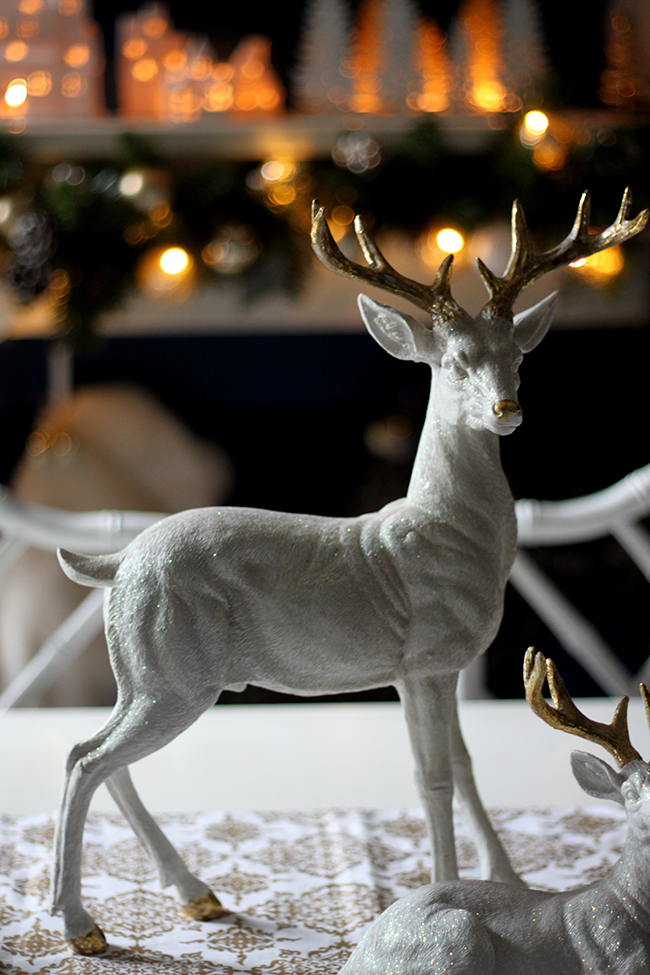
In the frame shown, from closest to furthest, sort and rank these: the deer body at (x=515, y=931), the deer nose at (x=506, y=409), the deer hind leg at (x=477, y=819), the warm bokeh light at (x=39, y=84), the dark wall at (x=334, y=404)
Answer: the deer body at (x=515, y=931) → the deer nose at (x=506, y=409) → the deer hind leg at (x=477, y=819) → the warm bokeh light at (x=39, y=84) → the dark wall at (x=334, y=404)

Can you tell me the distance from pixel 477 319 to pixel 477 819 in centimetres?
39

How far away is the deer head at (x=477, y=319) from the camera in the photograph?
2.14 feet

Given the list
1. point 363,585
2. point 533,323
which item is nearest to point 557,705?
point 363,585

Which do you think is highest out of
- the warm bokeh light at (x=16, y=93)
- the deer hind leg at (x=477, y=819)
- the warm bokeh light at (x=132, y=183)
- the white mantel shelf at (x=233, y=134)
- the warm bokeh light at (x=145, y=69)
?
the warm bokeh light at (x=145, y=69)

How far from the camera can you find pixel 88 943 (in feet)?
2.35

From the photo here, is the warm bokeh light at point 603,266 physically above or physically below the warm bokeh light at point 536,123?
below

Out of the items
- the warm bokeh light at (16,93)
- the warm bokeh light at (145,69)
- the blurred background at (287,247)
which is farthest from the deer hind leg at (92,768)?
the warm bokeh light at (145,69)

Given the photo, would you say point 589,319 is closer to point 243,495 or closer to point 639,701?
point 243,495

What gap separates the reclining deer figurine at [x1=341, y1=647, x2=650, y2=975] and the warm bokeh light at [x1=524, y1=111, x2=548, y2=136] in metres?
1.59

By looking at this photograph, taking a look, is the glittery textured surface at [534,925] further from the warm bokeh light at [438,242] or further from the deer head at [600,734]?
the warm bokeh light at [438,242]

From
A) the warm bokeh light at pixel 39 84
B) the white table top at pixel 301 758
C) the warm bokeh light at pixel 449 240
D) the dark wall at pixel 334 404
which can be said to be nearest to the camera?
the white table top at pixel 301 758

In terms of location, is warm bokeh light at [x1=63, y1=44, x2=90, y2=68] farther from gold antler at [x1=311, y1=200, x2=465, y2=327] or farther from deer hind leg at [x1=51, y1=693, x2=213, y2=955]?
deer hind leg at [x1=51, y1=693, x2=213, y2=955]

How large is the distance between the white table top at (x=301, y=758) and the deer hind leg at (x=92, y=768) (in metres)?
0.27

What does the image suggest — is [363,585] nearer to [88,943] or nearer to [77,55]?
[88,943]
